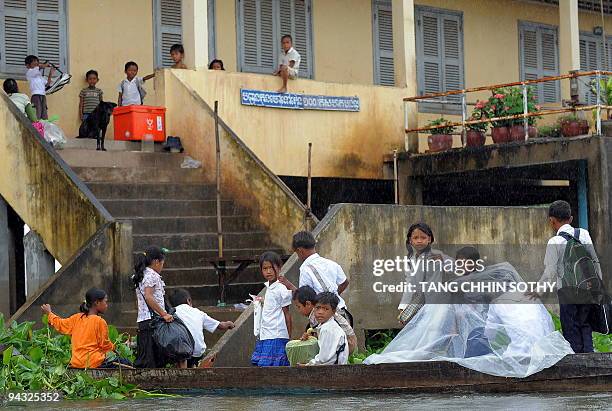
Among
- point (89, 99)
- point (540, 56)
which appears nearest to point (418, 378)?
point (89, 99)

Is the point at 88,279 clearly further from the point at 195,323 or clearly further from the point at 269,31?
the point at 269,31

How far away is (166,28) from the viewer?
17.6 meters

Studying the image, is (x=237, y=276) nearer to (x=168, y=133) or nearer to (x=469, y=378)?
(x=168, y=133)

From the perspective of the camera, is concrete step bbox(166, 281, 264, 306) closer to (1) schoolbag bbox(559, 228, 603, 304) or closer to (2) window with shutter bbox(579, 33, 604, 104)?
(1) schoolbag bbox(559, 228, 603, 304)

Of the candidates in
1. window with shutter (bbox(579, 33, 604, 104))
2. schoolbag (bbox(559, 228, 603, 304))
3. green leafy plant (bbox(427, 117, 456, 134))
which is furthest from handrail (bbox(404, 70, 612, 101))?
schoolbag (bbox(559, 228, 603, 304))

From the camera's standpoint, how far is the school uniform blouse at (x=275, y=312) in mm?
10375

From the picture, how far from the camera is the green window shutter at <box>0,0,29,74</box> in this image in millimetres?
16203

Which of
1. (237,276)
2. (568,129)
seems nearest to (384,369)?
(237,276)

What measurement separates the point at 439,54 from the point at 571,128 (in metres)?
4.13

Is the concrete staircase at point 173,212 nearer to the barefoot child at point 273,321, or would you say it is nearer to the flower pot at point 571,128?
the barefoot child at point 273,321

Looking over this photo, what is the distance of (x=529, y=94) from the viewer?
682 inches

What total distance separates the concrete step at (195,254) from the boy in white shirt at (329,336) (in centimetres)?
379

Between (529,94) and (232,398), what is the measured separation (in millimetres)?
9041

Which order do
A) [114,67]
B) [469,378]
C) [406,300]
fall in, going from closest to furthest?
[469,378]
[406,300]
[114,67]
